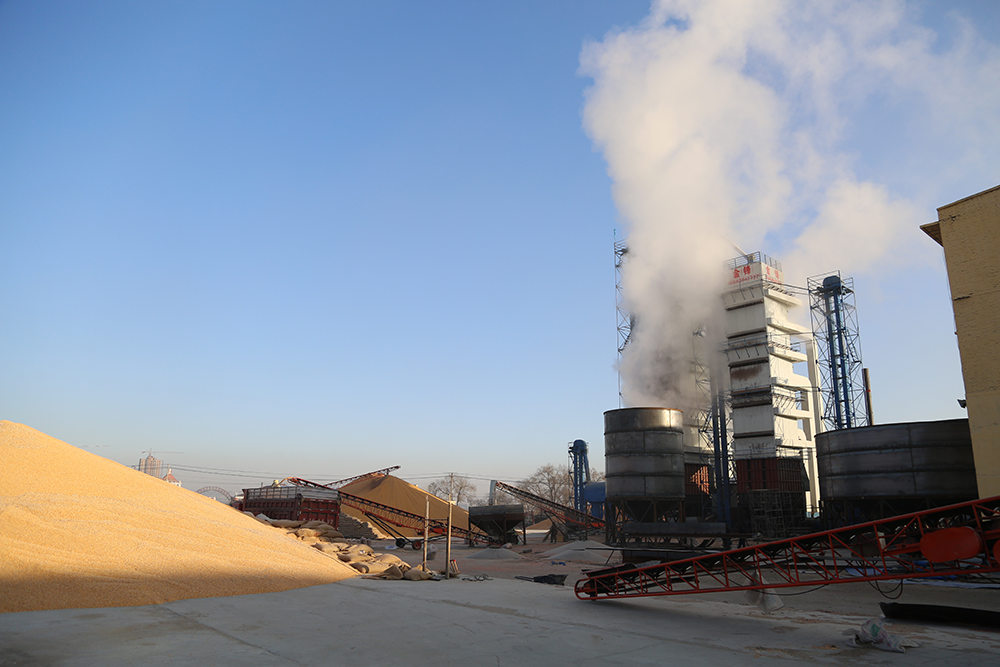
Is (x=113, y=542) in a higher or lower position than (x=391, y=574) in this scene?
higher

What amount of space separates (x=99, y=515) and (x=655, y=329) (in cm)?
4088

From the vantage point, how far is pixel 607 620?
40.7 feet

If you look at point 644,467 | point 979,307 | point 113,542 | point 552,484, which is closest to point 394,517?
point 644,467

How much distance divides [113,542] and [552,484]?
102m

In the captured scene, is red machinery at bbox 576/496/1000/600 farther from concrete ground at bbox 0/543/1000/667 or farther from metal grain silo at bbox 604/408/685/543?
metal grain silo at bbox 604/408/685/543

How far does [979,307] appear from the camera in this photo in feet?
69.3

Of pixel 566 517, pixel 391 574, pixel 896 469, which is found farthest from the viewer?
pixel 566 517

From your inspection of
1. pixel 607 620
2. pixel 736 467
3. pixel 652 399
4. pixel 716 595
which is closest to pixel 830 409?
pixel 736 467

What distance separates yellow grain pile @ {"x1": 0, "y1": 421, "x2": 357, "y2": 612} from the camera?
503 inches

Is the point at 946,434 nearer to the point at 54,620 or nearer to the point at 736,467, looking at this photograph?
the point at 736,467

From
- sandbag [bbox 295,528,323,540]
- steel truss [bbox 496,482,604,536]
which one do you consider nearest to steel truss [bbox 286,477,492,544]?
steel truss [bbox 496,482,604,536]

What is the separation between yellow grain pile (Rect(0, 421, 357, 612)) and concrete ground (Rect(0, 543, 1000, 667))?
99 centimetres

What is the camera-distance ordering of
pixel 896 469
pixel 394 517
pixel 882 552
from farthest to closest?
1. pixel 394 517
2. pixel 896 469
3. pixel 882 552

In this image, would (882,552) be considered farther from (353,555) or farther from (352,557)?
(353,555)
